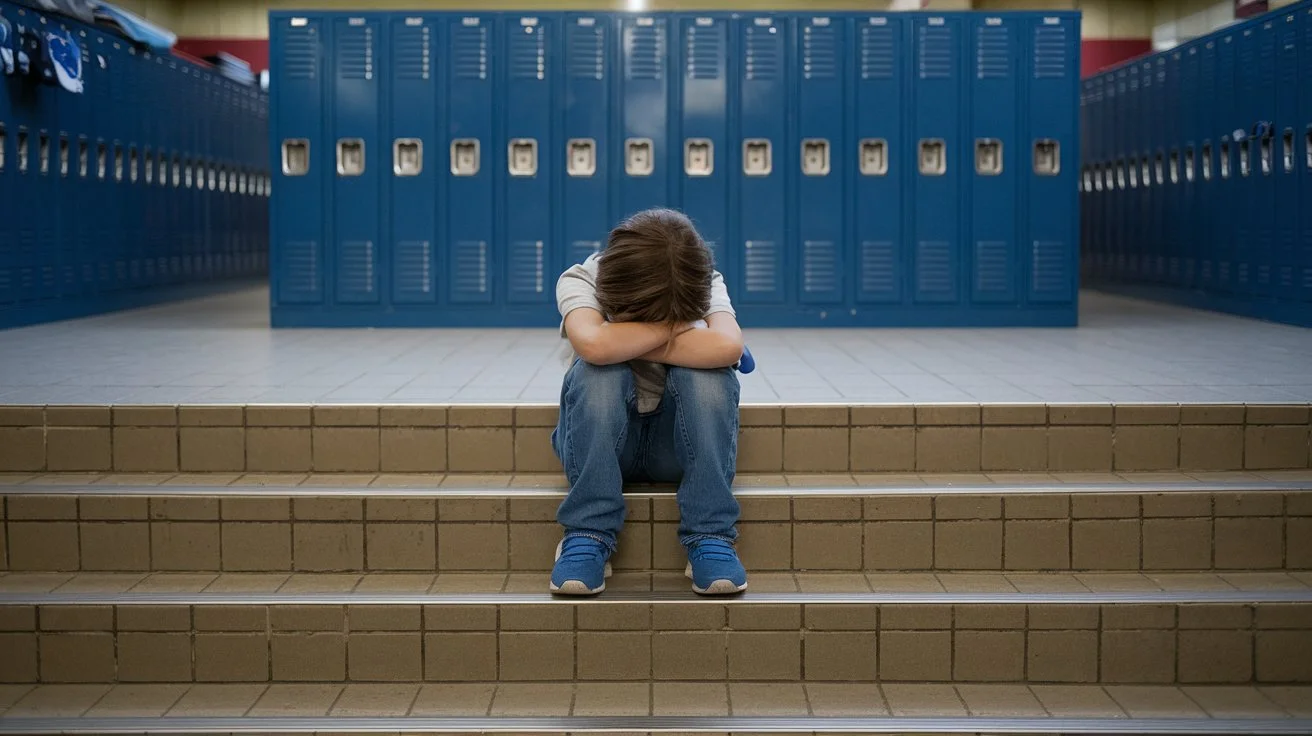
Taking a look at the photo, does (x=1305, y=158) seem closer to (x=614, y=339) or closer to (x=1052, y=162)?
(x=1052, y=162)

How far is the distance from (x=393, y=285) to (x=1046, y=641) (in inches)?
221

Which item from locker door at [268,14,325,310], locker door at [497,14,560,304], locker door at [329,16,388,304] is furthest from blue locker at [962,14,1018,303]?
locker door at [268,14,325,310]

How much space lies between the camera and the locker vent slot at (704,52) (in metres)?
8.22

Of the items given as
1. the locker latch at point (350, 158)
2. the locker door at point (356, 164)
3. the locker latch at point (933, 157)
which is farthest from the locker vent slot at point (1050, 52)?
the locker latch at point (350, 158)

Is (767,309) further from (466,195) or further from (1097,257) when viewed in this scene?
(1097,257)

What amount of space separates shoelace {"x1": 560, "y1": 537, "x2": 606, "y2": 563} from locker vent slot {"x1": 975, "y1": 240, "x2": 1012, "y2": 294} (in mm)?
5355

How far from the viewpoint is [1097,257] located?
1221cm

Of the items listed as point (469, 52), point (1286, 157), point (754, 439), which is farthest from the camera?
point (1286, 157)

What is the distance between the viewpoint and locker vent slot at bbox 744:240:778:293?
829 cm

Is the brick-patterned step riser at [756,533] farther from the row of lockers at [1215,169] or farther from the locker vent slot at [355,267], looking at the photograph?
the row of lockers at [1215,169]

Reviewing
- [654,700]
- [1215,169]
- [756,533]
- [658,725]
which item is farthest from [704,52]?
[658,725]

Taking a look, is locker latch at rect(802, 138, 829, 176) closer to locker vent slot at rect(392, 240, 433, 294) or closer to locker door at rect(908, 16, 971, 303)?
locker door at rect(908, 16, 971, 303)

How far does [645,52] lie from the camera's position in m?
8.23

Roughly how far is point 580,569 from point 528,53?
5403mm
